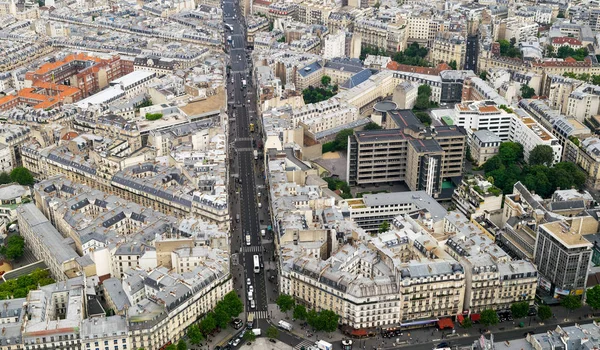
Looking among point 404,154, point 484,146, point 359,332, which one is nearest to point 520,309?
point 359,332

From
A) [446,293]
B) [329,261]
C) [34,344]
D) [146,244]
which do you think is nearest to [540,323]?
[446,293]

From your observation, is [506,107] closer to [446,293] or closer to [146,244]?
[446,293]

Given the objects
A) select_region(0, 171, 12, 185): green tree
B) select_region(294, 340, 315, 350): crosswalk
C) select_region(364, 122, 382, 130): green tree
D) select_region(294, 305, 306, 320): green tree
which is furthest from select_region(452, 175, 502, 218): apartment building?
select_region(0, 171, 12, 185): green tree

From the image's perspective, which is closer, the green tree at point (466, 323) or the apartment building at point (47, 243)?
the green tree at point (466, 323)

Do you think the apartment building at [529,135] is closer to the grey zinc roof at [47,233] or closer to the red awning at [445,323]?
the red awning at [445,323]

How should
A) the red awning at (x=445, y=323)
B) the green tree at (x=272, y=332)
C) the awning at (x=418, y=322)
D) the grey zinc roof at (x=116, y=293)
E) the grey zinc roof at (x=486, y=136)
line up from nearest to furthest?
the green tree at (x=272, y=332)
the grey zinc roof at (x=116, y=293)
the awning at (x=418, y=322)
the red awning at (x=445, y=323)
the grey zinc roof at (x=486, y=136)

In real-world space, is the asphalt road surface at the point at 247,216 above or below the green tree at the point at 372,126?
below

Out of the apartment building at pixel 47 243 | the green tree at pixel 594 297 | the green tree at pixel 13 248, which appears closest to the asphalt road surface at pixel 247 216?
the apartment building at pixel 47 243
